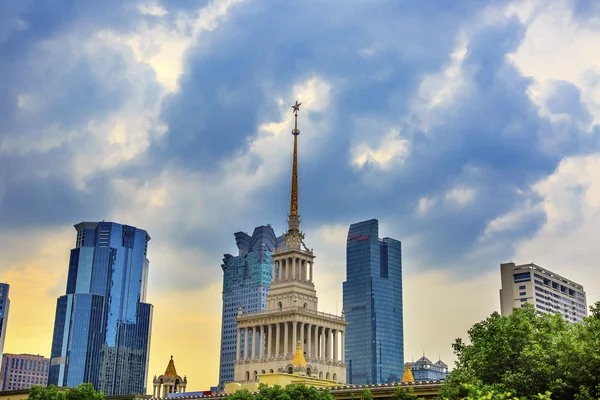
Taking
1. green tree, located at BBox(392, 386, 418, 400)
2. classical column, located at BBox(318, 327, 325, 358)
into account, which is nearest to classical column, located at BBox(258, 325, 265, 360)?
classical column, located at BBox(318, 327, 325, 358)

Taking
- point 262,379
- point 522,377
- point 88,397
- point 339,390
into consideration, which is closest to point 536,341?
point 522,377

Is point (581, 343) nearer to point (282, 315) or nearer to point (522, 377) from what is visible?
point (522, 377)

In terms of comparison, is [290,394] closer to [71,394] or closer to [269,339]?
[71,394]

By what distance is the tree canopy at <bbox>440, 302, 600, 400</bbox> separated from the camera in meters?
59.9

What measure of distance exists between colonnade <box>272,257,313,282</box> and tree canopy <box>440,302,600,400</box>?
56.7m

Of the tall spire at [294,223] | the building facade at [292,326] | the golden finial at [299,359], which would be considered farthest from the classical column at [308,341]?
the tall spire at [294,223]

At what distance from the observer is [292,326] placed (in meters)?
122

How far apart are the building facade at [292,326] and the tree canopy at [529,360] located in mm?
50171

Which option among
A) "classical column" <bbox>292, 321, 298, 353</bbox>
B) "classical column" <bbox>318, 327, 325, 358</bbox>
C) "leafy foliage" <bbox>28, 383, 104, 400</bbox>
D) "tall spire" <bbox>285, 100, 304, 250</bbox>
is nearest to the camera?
"leafy foliage" <bbox>28, 383, 104, 400</bbox>

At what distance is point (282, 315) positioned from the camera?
123 meters

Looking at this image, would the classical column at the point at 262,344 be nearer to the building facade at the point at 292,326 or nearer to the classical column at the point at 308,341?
the building facade at the point at 292,326

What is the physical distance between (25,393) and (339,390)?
4621 cm

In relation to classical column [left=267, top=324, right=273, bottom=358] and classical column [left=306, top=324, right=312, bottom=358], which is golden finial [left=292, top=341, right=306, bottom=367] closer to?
classical column [left=306, top=324, right=312, bottom=358]

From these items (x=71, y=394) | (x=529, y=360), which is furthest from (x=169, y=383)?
(x=529, y=360)
